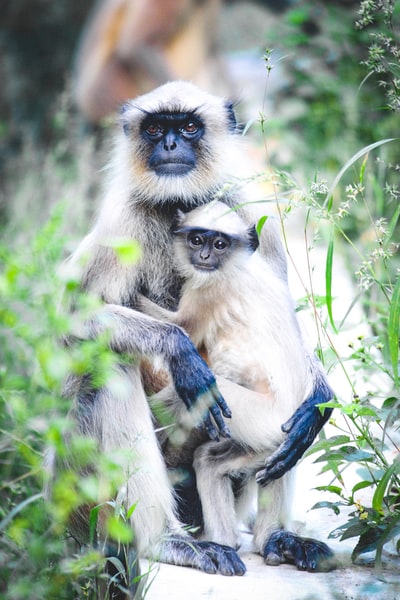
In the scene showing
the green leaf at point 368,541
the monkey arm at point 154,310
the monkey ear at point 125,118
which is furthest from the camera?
the monkey ear at point 125,118

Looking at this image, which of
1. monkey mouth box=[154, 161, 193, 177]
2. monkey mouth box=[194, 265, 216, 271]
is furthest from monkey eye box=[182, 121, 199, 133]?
monkey mouth box=[194, 265, 216, 271]

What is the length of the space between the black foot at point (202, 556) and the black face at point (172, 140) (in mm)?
1368

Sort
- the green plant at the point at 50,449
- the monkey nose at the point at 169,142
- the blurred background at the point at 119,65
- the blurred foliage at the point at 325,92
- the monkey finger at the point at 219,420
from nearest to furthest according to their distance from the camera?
1. the green plant at the point at 50,449
2. the monkey finger at the point at 219,420
3. the monkey nose at the point at 169,142
4. the blurred foliage at the point at 325,92
5. the blurred background at the point at 119,65

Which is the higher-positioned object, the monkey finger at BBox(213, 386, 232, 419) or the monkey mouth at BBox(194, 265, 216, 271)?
the monkey mouth at BBox(194, 265, 216, 271)

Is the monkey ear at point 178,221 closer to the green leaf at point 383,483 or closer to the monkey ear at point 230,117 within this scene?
the monkey ear at point 230,117

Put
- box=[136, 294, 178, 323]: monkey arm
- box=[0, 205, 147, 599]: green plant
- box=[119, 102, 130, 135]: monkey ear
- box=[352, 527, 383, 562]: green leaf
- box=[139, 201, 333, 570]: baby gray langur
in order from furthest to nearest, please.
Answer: box=[119, 102, 130, 135]: monkey ear < box=[136, 294, 178, 323]: monkey arm < box=[139, 201, 333, 570]: baby gray langur < box=[352, 527, 383, 562]: green leaf < box=[0, 205, 147, 599]: green plant

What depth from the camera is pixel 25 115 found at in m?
10.3

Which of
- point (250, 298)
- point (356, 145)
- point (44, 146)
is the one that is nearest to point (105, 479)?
point (250, 298)

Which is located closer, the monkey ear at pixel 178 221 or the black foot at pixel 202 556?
the black foot at pixel 202 556

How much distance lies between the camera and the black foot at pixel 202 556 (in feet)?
9.56

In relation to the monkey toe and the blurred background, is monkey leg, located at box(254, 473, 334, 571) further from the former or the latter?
the blurred background

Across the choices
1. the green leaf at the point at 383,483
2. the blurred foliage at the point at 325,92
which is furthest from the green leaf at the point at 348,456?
the blurred foliage at the point at 325,92

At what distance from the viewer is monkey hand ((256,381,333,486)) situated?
9.96 feet

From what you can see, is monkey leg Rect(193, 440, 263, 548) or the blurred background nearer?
monkey leg Rect(193, 440, 263, 548)
